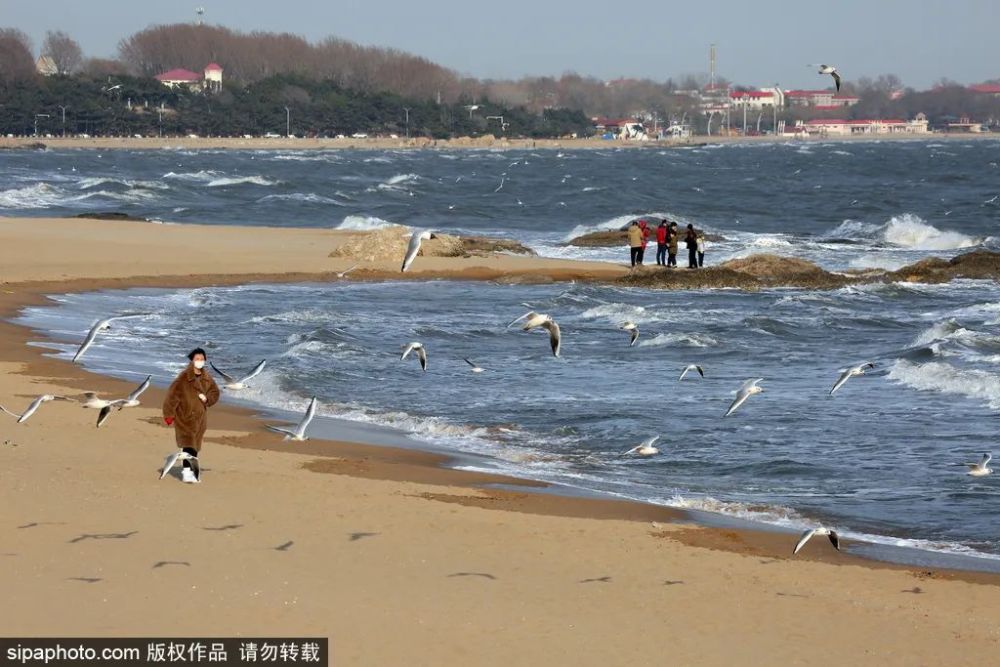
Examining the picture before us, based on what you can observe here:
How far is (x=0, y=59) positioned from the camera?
651 ft

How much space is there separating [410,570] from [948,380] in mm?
10988

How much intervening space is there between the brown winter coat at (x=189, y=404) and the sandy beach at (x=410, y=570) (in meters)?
0.40

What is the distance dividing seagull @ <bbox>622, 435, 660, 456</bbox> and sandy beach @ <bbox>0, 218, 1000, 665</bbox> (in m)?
1.42

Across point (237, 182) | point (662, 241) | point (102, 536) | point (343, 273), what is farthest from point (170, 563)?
point (237, 182)

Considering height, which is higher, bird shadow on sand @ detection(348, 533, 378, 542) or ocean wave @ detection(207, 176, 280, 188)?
bird shadow on sand @ detection(348, 533, 378, 542)

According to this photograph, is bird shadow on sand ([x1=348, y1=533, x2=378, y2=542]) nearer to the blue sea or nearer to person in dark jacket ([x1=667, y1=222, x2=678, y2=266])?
the blue sea

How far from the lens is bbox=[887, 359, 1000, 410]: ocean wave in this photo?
17.3 metres

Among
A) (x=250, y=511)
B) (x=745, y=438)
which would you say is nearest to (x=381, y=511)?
(x=250, y=511)

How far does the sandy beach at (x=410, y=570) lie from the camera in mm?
7457

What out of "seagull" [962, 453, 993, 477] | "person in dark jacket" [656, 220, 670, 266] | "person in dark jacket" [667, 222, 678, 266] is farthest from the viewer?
"person in dark jacket" [656, 220, 670, 266]

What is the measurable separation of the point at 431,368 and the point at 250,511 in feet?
29.4

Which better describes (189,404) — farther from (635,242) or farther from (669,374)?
(635,242)

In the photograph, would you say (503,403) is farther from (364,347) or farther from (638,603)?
(638,603)

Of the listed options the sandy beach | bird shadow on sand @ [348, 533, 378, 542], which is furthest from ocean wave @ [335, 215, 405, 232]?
bird shadow on sand @ [348, 533, 378, 542]
